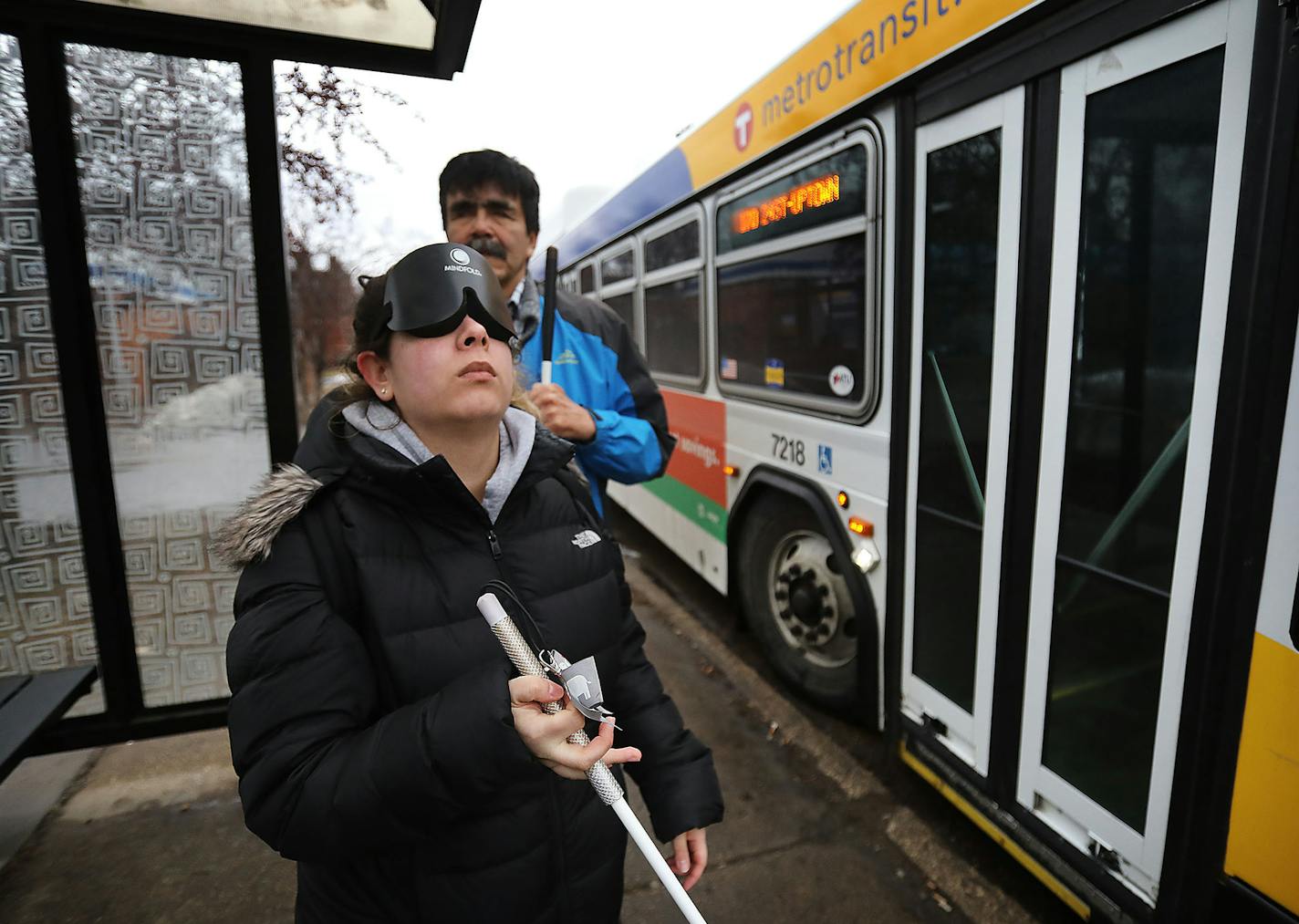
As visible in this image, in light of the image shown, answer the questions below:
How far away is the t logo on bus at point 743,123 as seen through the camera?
3.67 m

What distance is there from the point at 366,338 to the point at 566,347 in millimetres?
1202

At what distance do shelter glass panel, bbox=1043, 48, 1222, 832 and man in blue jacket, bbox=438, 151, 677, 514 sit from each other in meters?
1.22

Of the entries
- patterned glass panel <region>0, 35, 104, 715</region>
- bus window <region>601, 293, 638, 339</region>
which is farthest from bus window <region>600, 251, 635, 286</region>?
patterned glass panel <region>0, 35, 104, 715</region>

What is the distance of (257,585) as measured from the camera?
1081mm

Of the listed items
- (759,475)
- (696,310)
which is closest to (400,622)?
(759,475)

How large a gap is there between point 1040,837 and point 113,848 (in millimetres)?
3081

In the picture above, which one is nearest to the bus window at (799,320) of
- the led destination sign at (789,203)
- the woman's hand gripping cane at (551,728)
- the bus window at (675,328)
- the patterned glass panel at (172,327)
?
the led destination sign at (789,203)

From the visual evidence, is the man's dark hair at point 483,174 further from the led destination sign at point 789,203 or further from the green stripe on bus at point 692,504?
the green stripe on bus at point 692,504

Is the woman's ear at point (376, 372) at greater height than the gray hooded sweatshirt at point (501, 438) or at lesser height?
greater

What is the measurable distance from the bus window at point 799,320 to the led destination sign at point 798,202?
111mm

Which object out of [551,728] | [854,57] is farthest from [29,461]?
[854,57]

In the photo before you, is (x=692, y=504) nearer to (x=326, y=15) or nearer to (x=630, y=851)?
(x=630, y=851)

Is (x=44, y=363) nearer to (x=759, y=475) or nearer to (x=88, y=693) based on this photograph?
(x=88, y=693)

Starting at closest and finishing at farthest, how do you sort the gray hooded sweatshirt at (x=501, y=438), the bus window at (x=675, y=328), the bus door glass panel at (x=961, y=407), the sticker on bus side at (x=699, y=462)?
1. the gray hooded sweatshirt at (x=501, y=438)
2. the bus door glass panel at (x=961, y=407)
3. the sticker on bus side at (x=699, y=462)
4. the bus window at (x=675, y=328)
